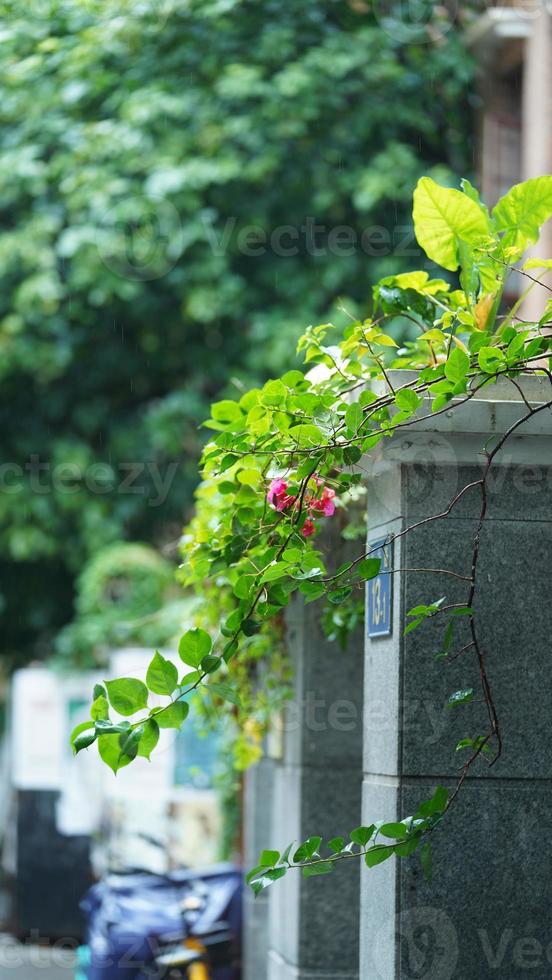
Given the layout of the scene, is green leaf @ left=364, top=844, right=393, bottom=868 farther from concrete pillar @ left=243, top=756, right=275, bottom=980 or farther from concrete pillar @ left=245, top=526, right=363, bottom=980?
concrete pillar @ left=243, top=756, right=275, bottom=980

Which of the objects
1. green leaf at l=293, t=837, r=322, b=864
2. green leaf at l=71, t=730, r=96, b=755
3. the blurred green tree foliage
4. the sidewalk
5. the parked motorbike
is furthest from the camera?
the blurred green tree foliage

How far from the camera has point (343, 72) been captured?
43.7 ft

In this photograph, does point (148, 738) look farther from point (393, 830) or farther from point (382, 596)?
point (382, 596)

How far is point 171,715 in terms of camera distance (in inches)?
114

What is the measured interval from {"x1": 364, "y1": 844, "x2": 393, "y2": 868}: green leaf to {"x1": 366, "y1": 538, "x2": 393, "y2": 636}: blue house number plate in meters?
0.54

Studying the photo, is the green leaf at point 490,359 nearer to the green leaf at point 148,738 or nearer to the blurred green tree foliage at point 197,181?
the green leaf at point 148,738

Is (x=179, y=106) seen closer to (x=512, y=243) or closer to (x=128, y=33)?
(x=128, y=33)

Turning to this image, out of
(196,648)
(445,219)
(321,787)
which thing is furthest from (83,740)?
(321,787)

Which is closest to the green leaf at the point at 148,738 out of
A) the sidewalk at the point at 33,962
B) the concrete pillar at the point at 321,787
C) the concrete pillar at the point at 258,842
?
the concrete pillar at the point at 321,787

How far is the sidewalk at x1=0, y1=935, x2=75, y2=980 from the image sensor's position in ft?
39.6

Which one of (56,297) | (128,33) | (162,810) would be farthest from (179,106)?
(162,810)

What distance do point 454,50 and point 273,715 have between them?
391 inches

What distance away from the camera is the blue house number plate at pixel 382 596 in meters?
3.43

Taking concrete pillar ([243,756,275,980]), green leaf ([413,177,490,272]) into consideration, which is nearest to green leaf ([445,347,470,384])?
green leaf ([413,177,490,272])
